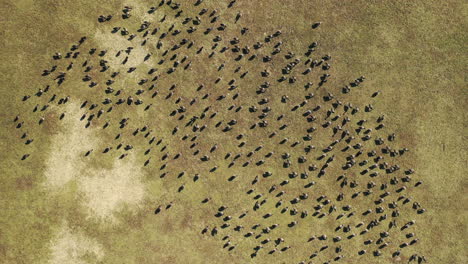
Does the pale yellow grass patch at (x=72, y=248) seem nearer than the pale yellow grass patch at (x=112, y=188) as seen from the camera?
Yes

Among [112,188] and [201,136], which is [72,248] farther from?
[201,136]

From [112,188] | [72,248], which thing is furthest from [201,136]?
[72,248]

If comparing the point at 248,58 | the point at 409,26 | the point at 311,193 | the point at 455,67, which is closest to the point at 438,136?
the point at 455,67

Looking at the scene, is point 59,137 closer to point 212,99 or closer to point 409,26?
point 212,99

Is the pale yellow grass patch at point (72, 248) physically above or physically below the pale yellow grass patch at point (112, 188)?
below

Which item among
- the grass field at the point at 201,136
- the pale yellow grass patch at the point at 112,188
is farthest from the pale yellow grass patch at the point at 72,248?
the pale yellow grass patch at the point at 112,188

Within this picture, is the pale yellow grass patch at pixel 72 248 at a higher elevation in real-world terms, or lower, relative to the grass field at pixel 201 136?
lower

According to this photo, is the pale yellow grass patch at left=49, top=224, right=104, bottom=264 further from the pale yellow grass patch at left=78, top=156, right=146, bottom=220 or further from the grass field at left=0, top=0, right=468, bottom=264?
the pale yellow grass patch at left=78, top=156, right=146, bottom=220

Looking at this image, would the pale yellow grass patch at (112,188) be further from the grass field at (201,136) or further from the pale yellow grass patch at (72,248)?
the pale yellow grass patch at (72,248)
